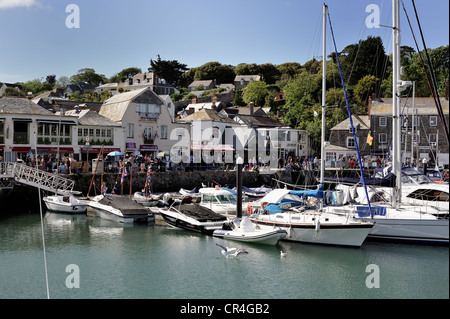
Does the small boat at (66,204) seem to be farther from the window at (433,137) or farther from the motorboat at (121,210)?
the window at (433,137)

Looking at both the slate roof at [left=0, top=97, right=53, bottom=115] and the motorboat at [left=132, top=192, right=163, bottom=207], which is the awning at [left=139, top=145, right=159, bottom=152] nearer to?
the slate roof at [left=0, top=97, right=53, bottom=115]

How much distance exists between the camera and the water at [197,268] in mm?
17750

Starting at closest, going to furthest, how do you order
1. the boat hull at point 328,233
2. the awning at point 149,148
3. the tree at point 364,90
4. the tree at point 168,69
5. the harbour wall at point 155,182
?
the boat hull at point 328,233
the harbour wall at point 155,182
the awning at point 149,148
the tree at point 364,90
the tree at point 168,69

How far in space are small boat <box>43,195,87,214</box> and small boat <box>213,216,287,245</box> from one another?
13771 mm

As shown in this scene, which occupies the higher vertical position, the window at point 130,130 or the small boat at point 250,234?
the window at point 130,130

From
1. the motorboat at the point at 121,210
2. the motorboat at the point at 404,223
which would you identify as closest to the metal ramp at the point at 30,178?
the motorboat at the point at 121,210

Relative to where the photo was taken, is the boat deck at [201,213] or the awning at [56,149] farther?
the awning at [56,149]

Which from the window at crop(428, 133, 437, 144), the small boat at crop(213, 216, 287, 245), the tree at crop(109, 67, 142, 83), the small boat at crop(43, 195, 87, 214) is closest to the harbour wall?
the small boat at crop(43, 195, 87, 214)

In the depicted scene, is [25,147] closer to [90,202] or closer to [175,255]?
[90,202]

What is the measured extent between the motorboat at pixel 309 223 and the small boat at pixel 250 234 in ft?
2.71

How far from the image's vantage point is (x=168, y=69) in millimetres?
134500
